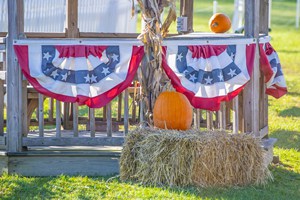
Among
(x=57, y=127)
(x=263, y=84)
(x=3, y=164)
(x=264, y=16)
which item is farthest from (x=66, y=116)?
(x=264, y=16)

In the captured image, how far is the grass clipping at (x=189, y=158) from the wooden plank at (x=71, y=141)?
597 mm

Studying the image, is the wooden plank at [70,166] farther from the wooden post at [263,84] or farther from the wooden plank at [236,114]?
the wooden post at [263,84]

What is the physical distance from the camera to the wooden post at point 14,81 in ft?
30.1

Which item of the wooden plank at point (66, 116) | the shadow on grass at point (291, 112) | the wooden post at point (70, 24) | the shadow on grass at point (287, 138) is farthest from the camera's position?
the shadow on grass at point (291, 112)

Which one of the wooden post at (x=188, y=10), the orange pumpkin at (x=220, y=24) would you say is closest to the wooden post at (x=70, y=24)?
the wooden post at (x=188, y=10)

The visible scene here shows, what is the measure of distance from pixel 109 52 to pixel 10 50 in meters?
1.07

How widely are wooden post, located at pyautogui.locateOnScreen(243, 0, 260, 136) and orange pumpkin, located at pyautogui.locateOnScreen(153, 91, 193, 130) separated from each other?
88cm

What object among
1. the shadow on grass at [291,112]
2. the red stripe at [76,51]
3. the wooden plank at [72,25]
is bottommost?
the shadow on grass at [291,112]

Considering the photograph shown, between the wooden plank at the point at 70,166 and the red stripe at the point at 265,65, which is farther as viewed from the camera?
the red stripe at the point at 265,65

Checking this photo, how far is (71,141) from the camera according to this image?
933cm

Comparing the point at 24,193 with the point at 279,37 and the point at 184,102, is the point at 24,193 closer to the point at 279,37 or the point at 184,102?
the point at 184,102

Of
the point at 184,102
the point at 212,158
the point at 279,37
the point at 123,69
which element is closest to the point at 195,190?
the point at 212,158

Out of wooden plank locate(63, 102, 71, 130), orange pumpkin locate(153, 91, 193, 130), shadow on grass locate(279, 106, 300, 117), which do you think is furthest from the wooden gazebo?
shadow on grass locate(279, 106, 300, 117)

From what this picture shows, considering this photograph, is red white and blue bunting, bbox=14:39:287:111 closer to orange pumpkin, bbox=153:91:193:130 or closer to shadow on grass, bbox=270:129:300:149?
orange pumpkin, bbox=153:91:193:130
